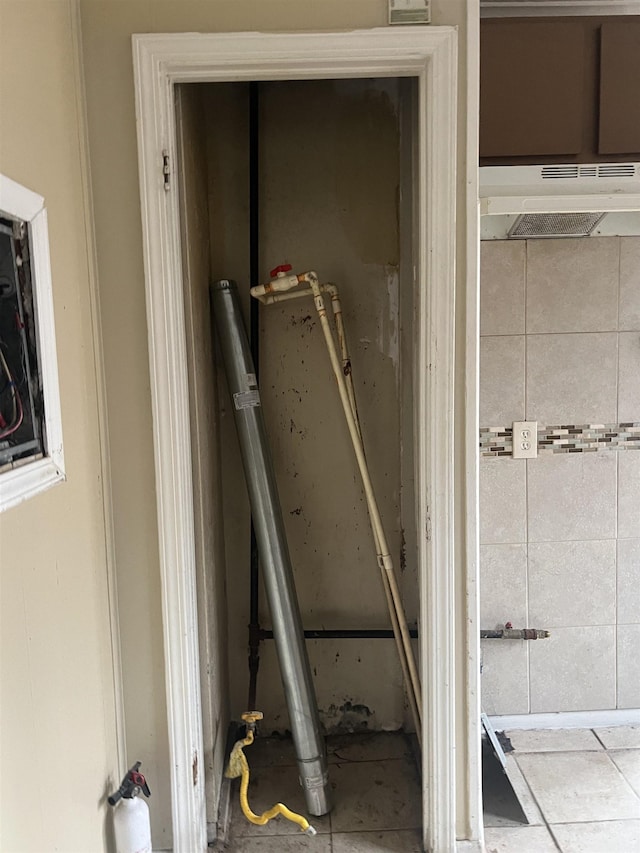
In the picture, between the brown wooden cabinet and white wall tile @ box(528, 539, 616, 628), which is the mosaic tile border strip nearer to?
white wall tile @ box(528, 539, 616, 628)

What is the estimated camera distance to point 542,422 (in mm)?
2039

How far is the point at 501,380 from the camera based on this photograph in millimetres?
2023

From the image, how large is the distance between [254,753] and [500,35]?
2.22 metres

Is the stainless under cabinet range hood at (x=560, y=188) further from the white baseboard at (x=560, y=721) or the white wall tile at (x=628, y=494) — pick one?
the white baseboard at (x=560, y=721)

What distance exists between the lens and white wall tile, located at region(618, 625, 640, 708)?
213 cm

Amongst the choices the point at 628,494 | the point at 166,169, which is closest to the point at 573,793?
the point at 628,494

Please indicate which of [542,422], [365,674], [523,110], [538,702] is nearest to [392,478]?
[542,422]

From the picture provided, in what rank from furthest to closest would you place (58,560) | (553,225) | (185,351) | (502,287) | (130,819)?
1. (502,287)
2. (553,225)
3. (185,351)
4. (130,819)
5. (58,560)

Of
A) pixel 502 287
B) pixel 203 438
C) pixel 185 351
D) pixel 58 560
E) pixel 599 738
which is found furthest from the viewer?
pixel 599 738

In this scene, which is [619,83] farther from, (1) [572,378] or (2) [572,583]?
(2) [572,583]

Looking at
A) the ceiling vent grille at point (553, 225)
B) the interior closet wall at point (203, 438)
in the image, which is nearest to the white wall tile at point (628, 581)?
the ceiling vent grille at point (553, 225)

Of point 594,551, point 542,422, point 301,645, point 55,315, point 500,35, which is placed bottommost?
point 301,645

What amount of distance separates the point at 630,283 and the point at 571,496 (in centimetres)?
73

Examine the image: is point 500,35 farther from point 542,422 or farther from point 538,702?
point 538,702
